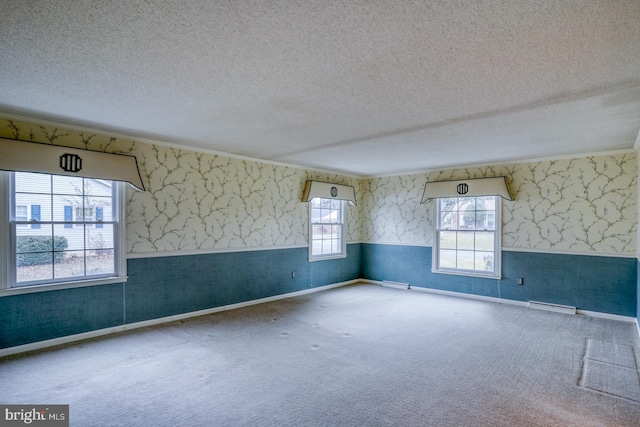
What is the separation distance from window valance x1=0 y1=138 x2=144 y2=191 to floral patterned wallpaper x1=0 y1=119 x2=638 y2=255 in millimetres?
159

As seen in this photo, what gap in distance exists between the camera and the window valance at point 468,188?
576 cm

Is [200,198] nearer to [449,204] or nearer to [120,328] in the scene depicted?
[120,328]

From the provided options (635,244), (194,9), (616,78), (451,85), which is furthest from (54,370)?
(635,244)

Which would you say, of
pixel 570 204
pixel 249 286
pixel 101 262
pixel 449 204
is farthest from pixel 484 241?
pixel 101 262

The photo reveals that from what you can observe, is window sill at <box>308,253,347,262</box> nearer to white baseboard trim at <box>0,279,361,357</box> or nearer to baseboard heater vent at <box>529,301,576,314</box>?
white baseboard trim at <box>0,279,361,357</box>

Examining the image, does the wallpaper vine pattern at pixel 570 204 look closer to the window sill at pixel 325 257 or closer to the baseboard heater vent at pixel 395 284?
the baseboard heater vent at pixel 395 284

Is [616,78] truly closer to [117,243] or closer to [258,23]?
[258,23]

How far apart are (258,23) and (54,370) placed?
3456 mm

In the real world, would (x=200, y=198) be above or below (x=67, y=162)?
below

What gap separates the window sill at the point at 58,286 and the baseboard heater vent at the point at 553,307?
19.7 ft

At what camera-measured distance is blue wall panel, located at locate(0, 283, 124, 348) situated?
3.51 meters

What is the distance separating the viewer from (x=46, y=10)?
170 cm

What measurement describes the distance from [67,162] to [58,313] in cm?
166

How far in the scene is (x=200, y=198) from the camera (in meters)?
4.99
